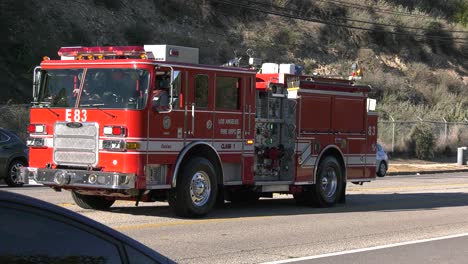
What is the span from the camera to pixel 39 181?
40.6ft

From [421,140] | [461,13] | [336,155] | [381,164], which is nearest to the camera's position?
[336,155]

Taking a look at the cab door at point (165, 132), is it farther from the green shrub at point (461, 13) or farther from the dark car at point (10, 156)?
the green shrub at point (461, 13)

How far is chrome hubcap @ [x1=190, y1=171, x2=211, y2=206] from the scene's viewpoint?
12665 millimetres

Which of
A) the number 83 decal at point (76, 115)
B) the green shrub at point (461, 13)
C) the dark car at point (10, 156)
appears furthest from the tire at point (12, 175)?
the green shrub at point (461, 13)

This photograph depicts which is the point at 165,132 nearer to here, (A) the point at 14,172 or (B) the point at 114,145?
(B) the point at 114,145

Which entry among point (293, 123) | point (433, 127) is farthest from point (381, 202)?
point (433, 127)

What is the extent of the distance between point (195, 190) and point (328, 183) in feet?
14.4

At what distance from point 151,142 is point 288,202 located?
579cm

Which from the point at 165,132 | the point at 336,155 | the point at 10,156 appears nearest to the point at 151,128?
the point at 165,132

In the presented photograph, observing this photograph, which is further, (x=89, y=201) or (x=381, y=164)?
(x=381, y=164)

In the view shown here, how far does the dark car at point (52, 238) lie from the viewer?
Result: 10.6ft

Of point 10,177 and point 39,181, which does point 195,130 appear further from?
point 10,177

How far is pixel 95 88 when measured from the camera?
40.5 ft

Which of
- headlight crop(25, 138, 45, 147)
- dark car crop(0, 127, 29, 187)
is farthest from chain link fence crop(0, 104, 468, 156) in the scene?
headlight crop(25, 138, 45, 147)
